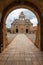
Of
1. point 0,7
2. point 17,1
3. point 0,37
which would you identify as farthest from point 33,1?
point 0,37

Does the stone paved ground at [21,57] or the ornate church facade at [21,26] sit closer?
the stone paved ground at [21,57]

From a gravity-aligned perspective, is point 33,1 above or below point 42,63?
above

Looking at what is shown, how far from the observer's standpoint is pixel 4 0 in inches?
449

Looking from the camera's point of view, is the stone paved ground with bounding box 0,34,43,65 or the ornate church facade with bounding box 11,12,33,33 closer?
the stone paved ground with bounding box 0,34,43,65

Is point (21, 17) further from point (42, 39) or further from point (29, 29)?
point (42, 39)

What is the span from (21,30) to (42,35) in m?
62.6

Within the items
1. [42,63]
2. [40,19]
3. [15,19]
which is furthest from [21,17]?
[42,63]

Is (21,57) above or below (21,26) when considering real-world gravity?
above

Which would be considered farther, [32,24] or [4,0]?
[32,24]

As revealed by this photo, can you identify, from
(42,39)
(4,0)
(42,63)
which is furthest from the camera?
(42,39)

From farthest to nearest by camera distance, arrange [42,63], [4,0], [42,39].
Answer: [42,39] → [4,0] → [42,63]

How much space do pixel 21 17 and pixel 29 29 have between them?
7416 mm

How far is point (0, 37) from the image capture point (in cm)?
1251

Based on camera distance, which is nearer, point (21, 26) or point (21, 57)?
point (21, 57)
